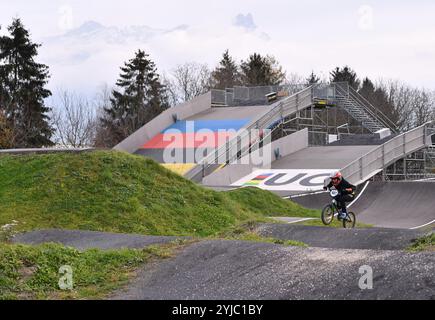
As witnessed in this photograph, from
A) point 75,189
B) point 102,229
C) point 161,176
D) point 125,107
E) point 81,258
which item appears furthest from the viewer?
point 125,107

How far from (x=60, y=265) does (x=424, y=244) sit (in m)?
7.06

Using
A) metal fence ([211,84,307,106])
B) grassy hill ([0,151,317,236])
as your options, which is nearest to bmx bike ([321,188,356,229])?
grassy hill ([0,151,317,236])

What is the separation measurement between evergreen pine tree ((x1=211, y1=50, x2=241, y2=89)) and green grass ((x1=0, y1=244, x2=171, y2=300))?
76.6 metres

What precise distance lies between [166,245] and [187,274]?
2.71 meters

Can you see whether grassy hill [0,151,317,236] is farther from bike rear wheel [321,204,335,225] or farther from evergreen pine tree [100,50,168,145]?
evergreen pine tree [100,50,168,145]

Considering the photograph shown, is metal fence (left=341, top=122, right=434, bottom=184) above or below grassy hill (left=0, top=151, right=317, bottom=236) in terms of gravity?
above

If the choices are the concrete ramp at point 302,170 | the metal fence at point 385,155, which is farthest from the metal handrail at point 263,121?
the metal fence at point 385,155

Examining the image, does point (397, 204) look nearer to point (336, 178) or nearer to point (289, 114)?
point (336, 178)

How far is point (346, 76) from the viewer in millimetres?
105375

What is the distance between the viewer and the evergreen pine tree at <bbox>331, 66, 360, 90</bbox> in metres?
105
